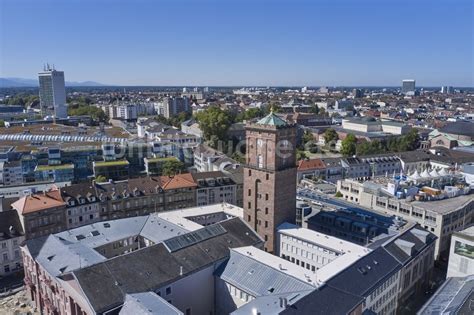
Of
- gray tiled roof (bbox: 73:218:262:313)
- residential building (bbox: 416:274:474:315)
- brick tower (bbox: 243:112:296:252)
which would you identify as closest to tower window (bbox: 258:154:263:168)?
brick tower (bbox: 243:112:296:252)

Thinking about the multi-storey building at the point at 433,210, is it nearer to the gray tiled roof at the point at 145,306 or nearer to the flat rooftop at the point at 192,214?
the flat rooftop at the point at 192,214

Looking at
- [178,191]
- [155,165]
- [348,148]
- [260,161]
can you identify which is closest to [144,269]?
[260,161]

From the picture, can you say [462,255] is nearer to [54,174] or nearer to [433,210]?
[433,210]

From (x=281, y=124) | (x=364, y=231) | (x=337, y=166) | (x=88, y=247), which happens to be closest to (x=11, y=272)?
(x=88, y=247)

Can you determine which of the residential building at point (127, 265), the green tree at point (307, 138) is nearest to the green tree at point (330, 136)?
the green tree at point (307, 138)

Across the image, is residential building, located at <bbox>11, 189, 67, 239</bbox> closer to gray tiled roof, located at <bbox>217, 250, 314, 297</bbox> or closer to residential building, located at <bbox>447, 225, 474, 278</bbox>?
gray tiled roof, located at <bbox>217, 250, 314, 297</bbox>

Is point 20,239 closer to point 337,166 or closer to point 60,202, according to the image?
point 60,202
